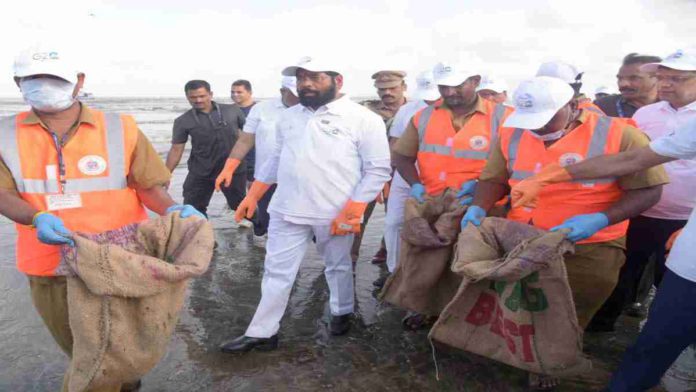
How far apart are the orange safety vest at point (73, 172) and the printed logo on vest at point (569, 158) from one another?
2.18m

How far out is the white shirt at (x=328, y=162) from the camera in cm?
337

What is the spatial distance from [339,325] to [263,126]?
7.47 ft

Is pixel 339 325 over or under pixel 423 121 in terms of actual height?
under

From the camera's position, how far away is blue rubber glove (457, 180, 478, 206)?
11.0 feet

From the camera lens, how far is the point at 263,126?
5.11m

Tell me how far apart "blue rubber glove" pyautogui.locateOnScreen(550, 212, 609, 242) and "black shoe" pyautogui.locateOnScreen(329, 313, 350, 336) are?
1708 mm

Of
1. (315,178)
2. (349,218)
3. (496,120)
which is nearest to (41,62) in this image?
(315,178)

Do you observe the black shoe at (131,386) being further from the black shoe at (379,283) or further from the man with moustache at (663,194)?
the man with moustache at (663,194)

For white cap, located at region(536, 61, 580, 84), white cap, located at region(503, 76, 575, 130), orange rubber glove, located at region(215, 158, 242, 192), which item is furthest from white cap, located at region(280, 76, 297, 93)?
white cap, located at region(503, 76, 575, 130)

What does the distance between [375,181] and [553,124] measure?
1193 millimetres

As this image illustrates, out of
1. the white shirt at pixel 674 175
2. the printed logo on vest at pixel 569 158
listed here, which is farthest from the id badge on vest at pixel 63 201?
the white shirt at pixel 674 175

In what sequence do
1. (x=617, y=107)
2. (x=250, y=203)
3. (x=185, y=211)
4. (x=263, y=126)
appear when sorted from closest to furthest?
(x=185, y=211), (x=250, y=203), (x=617, y=107), (x=263, y=126)

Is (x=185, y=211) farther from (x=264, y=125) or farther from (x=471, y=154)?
(x=264, y=125)

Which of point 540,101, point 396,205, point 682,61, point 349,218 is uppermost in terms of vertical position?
point 682,61
